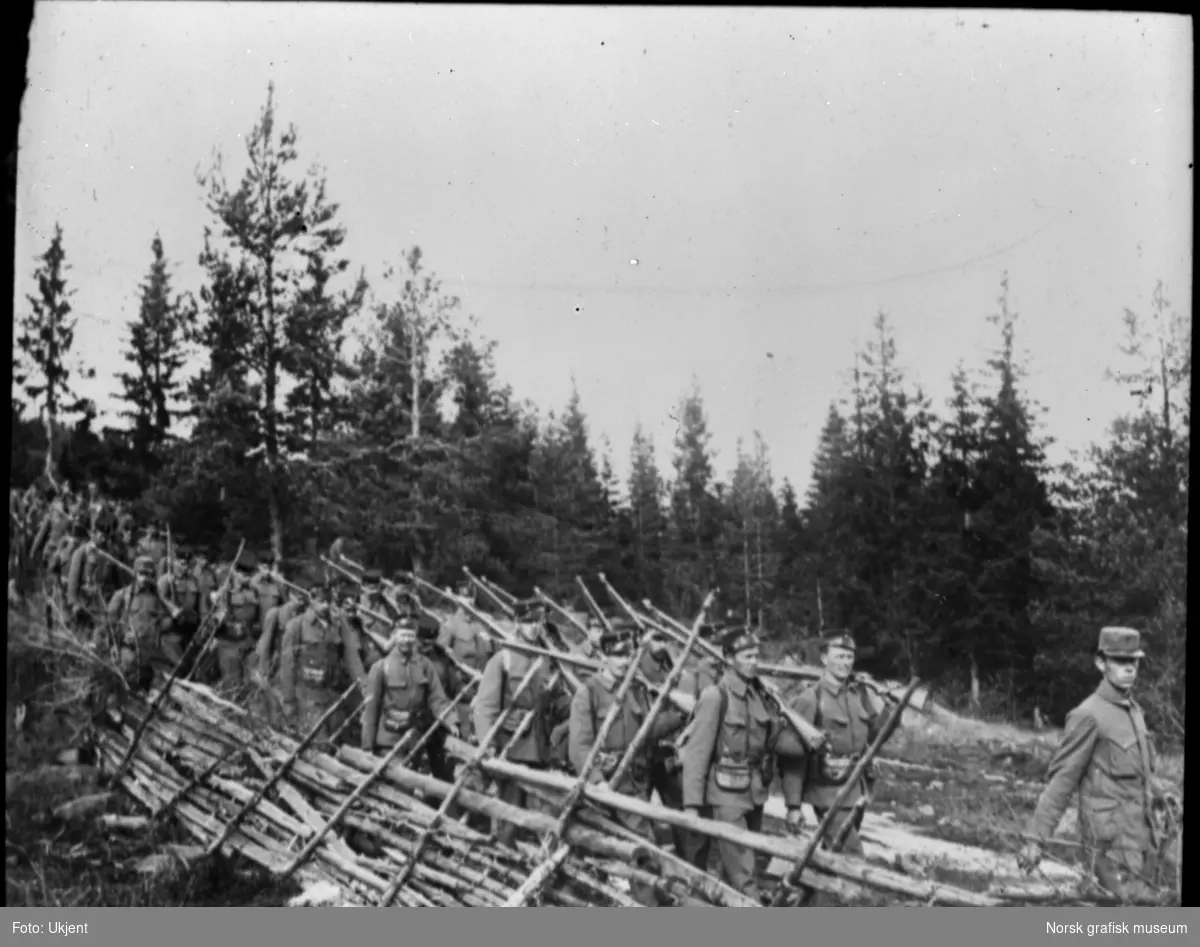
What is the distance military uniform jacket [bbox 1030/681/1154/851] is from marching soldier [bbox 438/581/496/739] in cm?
363

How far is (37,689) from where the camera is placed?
683 cm

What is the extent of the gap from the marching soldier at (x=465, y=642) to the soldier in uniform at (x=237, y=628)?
1379mm

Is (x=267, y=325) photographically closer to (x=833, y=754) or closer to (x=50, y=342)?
(x=50, y=342)

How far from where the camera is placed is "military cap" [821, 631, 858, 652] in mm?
6273

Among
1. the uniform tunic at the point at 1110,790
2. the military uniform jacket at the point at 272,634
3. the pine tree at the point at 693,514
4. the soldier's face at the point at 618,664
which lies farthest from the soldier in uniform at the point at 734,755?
the military uniform jacket at the point at 272,634

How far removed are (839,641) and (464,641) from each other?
249 cm

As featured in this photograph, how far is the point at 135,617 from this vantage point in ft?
23.1

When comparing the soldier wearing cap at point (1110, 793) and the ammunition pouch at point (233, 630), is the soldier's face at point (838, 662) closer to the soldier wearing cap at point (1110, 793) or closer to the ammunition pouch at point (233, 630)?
the soldier wearing cap at point (1110, 793)

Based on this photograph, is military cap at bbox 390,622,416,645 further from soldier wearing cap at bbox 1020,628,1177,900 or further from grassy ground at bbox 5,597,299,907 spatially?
soldier wearing cap at bbox 1020,628,1177,900

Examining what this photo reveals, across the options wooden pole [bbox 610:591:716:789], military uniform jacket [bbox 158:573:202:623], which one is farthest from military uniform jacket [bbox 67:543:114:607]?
wooden pole [bbox 610:591:716:789]
